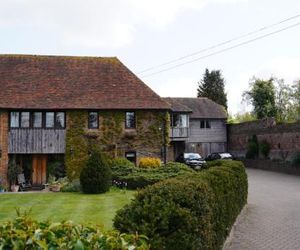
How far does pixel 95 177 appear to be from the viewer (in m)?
22.4

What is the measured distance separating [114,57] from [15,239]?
3070 centimetres

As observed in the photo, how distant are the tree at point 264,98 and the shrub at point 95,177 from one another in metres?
42.9

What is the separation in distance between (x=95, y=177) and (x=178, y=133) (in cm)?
2336

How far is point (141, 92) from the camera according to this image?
100 feet

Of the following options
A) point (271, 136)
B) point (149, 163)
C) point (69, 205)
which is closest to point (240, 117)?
point (271, 136)

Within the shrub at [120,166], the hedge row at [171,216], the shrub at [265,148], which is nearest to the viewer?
the hedge row at [171,216]

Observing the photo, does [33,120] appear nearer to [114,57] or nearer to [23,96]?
[23,96]

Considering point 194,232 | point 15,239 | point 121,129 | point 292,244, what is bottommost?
point 292,244

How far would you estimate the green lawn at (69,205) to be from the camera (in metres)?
15.1

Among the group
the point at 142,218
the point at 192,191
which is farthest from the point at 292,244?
the point at 142,218

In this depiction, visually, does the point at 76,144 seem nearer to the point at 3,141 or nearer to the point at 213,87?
the point at 3,141

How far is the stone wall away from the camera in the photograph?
40375 millimetres

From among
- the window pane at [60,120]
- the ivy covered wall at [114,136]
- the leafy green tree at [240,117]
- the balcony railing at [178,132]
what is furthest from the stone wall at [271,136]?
the leafy green tree at [240,117]

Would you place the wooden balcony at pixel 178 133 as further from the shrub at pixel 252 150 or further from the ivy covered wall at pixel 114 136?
the ivy covered wall at pixel 114 136
